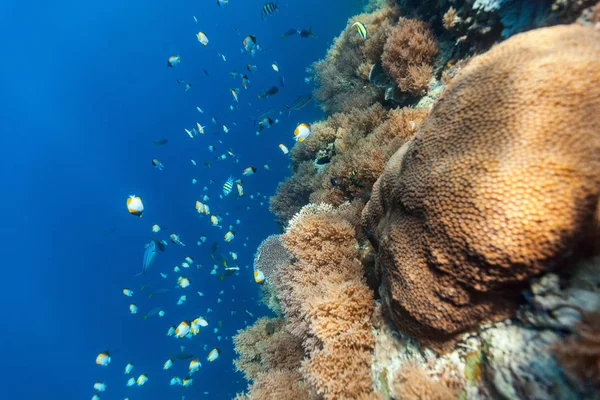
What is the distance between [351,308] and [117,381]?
49.6 meters

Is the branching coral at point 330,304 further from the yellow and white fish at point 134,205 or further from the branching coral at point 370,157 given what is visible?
the yellow and white fish at point 134,205

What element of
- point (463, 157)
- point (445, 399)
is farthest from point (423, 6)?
point (445, 399)

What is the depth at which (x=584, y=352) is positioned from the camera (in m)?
1.35

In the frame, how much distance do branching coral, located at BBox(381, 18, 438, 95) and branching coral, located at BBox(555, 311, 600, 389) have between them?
478 centimetres

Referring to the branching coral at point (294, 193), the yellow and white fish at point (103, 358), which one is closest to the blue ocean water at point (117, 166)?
the yellow and white fish at point (103, 358)

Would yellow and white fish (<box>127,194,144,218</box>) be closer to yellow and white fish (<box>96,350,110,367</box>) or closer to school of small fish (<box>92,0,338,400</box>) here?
school of small fish (<box>92,0,338,400</box>)

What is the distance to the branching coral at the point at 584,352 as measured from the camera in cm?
135

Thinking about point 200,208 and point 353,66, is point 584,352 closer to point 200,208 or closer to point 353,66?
point 353,66

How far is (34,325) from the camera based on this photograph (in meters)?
54.0

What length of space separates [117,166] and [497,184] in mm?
89242

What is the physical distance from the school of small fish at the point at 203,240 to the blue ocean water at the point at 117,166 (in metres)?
0.68

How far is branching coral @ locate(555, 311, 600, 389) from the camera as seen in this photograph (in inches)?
53.1

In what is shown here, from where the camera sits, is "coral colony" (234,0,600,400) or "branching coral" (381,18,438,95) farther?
"branching coral" (381,18,438,95)

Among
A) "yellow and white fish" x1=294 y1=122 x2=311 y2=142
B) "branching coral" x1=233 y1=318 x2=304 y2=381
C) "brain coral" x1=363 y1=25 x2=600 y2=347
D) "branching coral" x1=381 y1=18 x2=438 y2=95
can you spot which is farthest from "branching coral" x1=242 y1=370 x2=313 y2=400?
"branching coral" x1=381 y1=18 x2=438 y2=95
